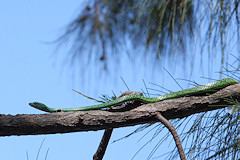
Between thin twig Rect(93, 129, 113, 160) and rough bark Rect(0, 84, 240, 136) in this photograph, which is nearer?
rough bark Rect(0, 84, 240, 136)

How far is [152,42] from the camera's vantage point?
8.95 feet

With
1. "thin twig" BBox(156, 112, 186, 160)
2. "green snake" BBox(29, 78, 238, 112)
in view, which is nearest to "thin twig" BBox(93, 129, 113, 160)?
"green snake" BBox(29, 78, 238, 112)

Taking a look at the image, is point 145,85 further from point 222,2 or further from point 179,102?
point 222,2

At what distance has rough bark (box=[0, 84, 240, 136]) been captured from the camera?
3.92 ft

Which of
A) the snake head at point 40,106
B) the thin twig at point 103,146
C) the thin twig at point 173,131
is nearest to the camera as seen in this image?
the thin twig at point 173,131

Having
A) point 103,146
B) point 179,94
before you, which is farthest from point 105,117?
point 179,94

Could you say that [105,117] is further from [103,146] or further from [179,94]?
[179,94]

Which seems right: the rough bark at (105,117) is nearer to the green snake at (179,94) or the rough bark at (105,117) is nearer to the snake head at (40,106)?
the green snake at (179,94)

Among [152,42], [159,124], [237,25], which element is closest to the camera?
[159,124]

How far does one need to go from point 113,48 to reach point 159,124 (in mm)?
1637

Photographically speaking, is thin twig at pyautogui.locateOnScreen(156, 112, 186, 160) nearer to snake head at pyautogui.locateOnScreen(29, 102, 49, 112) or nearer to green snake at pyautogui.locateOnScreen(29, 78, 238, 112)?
green snake at pyautogui.locateOnScreen(29, 78, 238, 112)

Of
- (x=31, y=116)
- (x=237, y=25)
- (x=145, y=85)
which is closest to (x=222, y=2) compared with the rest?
(x=237, y=25)

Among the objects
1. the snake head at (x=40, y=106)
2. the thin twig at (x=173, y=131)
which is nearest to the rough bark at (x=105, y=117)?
the thin twig at (x=173, y=131)

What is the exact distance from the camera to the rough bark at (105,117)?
3.92 feet
